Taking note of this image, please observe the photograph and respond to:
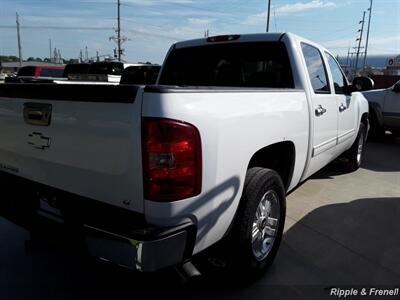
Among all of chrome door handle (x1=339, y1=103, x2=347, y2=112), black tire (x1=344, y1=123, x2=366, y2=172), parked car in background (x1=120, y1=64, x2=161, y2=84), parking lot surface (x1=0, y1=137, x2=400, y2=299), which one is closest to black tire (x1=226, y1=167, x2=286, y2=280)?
parking lot surface (x1=0, y1=137, x2=400, y2=299)

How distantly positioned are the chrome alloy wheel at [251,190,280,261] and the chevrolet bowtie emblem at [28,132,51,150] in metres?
1.53

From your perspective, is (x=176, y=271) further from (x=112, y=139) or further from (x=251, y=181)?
(x=112, y=139)

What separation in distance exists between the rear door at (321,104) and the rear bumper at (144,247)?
2065 mm

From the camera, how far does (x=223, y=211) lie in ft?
7.52

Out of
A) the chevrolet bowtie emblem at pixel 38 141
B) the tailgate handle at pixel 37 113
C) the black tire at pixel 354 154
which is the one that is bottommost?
the black tire at pixel 354 154

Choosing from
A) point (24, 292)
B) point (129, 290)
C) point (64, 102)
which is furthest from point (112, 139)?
point (24, 292)

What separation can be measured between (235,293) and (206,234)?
31.9 inches

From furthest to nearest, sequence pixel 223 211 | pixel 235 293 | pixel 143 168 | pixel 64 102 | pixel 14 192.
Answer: pixel 235 293 < pixel 14 192 < pixel 223 211 < pixel 64 102 < pixel 143 168

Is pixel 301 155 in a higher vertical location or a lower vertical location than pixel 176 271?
higher

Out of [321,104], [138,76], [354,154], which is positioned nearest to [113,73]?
Answer: [138,76]

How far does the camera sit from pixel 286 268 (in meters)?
3.09

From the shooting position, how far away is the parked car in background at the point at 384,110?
8531 mm

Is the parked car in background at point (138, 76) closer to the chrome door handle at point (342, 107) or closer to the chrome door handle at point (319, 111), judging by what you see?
the chrome door handle at point (342, 107)

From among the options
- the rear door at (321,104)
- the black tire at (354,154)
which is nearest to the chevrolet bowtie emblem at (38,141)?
the rear door at (321,104)
